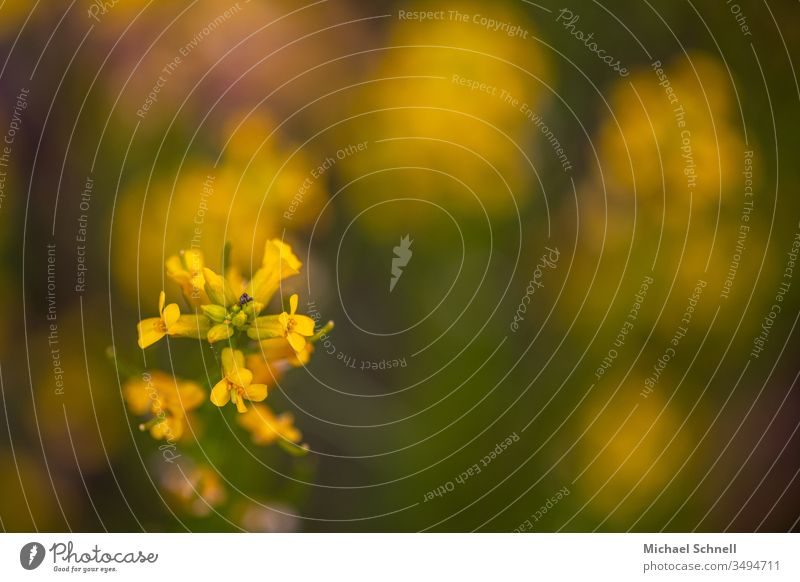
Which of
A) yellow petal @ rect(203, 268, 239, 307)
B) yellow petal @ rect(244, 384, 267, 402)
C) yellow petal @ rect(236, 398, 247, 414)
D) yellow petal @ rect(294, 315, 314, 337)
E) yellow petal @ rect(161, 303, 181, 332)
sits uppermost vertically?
yellow petal @ rect(203, 268, 239, 307)

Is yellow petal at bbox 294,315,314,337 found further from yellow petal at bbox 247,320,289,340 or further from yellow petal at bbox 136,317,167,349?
yellow petal at bbox 136,317,167,349
